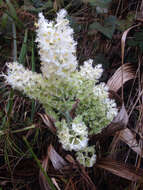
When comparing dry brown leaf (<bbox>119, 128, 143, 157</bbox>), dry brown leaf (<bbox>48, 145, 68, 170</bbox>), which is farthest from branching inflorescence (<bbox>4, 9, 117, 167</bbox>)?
dry brown leaf (<bbox>119, 128, 143, 157</bbox>)

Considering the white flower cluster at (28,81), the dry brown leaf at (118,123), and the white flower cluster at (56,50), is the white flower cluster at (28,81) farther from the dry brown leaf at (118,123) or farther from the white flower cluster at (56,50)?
the dry brown leaf at (118,123)

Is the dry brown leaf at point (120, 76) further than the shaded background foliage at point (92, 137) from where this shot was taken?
Yes

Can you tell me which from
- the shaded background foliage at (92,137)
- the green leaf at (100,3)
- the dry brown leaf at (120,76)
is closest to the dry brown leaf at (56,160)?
the shaded background foliage at (92,137)

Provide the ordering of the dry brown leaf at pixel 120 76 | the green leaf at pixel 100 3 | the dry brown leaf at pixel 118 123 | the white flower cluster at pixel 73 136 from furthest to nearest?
1. the green leaf at pixel 100 3
2. the dry brown leaf at pixel 120 76
3. the dry brown leaf at pixel 118 123
4. the white flower cluster at pixel 73 136

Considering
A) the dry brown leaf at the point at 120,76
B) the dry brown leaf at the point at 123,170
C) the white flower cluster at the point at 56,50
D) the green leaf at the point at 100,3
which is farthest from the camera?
the green leaf at the point at 100,3

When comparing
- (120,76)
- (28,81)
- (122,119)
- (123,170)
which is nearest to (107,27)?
(120,76)

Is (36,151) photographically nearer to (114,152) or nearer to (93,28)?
(114,152)

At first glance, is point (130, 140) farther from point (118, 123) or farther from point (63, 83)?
point (63, 83)

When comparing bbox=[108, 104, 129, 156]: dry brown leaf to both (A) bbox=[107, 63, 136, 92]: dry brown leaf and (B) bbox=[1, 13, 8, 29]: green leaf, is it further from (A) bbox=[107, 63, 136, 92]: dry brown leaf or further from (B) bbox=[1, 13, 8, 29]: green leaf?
(B) bbox=[1, 13, 8, 29]: green leaf
